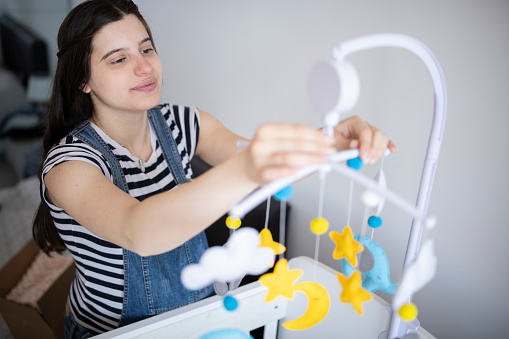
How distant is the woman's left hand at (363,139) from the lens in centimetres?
60

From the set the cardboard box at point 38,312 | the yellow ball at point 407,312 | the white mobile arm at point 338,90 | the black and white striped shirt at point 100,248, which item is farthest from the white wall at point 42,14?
the yellow ball at point 407,312

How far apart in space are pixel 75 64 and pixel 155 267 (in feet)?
1.55

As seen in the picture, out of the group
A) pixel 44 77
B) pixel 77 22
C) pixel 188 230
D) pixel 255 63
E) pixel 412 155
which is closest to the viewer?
pixel 188 230

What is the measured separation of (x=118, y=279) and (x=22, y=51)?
287 centimetres

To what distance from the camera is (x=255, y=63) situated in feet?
4.38

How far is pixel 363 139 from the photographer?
625mm

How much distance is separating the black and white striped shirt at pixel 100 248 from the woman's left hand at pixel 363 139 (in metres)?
0.46

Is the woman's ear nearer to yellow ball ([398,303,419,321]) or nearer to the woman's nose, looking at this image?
the woman's nose

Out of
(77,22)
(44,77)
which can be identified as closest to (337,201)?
(77,22)

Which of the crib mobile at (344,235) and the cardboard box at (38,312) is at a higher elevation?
the crib mobile at (344,235)

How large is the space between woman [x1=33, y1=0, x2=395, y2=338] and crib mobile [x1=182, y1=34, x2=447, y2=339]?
0.06 metres

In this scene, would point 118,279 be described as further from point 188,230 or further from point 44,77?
point 44,77

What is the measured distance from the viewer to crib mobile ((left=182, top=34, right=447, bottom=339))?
1.54 feet

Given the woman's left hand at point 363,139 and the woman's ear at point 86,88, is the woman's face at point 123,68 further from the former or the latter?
the woman's left hand at point 363,139
